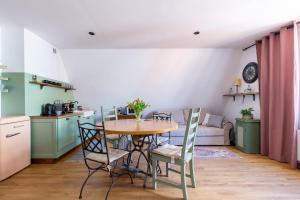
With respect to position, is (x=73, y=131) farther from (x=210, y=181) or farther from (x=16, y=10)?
(x=210, y=181)

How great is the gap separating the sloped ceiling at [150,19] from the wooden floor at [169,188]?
7.71 feet

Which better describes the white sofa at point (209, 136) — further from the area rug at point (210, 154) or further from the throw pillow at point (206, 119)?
the throw pillow at point (206, 119)

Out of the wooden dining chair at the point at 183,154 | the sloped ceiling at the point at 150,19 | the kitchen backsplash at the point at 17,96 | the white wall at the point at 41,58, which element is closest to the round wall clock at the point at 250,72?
the sloped ceiling at the point at 150,19

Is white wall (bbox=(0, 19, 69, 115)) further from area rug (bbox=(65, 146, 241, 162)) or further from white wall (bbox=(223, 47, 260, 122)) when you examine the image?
white wall (bbox=(223, 47, 260, 122))

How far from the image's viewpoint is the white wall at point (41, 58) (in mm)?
3328

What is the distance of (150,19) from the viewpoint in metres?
2.83

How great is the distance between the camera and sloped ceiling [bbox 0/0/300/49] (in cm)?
240

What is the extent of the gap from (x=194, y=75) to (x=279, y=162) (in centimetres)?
257

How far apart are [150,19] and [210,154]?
2808mm

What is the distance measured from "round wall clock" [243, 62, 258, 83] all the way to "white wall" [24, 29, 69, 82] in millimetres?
4470

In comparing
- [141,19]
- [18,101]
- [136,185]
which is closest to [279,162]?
[136,185]

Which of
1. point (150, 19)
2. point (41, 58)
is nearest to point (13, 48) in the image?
point (41, 58)

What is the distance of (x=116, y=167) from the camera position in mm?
3021

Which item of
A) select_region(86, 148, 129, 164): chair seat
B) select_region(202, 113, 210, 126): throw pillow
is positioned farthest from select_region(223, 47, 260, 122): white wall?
select_region(86, 148, 129, 164): chair seat
